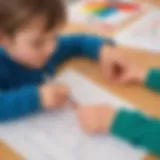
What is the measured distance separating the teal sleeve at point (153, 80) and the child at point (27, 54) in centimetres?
21

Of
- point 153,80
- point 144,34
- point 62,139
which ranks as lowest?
point 62,139

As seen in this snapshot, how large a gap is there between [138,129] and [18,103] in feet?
0.89

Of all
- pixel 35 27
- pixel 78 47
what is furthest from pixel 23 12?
pixel 78 47

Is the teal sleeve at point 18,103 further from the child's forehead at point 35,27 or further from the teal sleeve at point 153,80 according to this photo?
the teal sleeve at point 153,80

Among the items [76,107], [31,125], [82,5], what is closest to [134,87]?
[76,107]

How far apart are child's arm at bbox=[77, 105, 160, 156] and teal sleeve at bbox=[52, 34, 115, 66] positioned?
0.78 ft

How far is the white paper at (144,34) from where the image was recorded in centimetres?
108

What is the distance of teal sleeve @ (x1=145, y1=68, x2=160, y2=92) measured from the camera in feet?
2.99

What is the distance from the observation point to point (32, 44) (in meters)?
0.85

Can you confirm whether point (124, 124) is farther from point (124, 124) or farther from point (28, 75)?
point (28, 75)

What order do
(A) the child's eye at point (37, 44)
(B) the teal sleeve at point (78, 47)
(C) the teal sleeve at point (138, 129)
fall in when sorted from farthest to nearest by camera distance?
Result: (B) the teal sleeve at point (78, 47)
(A) the child's eye at point (37, 44)
(C) the teal sleeve at point (138, 129)

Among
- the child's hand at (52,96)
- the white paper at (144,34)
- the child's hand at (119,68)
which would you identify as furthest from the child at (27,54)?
the white paper at (144,34)

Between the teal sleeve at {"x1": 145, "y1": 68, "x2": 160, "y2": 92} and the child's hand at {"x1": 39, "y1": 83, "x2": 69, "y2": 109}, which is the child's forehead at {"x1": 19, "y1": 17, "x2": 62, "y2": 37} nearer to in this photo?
the child's hand at {"x1": 39, "y1": 83, "x2": 69, "y2": 109}

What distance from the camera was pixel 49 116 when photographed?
851mm
